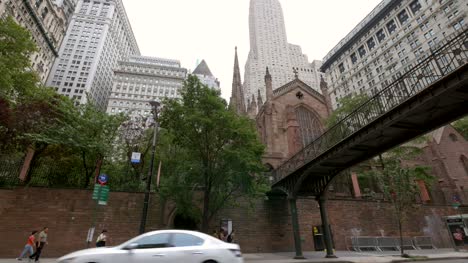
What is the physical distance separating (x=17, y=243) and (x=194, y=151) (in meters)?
11.4

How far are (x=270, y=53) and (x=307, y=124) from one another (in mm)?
88852

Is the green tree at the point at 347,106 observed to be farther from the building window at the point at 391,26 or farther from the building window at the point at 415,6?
the building window at the point at 391,26

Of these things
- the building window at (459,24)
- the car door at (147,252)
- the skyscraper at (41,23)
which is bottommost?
the car door at (147,252)

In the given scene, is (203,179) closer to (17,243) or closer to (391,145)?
(391,145)

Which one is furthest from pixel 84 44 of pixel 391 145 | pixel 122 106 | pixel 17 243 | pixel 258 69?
pixel 391 145

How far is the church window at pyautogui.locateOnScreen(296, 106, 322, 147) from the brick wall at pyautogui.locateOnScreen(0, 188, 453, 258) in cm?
1426

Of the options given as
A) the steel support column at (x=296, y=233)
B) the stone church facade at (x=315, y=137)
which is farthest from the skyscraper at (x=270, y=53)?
the steel support column at (x=296, y=233)

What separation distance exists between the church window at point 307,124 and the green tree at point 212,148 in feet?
72.1

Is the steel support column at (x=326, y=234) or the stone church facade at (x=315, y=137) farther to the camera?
the stone church facade at (x=315, y=137)

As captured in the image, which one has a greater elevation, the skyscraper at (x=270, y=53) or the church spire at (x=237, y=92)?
the skyscraper at (x=270, y=53)

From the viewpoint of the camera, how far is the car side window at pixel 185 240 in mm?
5840

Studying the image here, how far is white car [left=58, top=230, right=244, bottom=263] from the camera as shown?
5.46 metres

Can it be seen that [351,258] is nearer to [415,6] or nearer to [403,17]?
[415,6]

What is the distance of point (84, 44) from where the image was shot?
3915 inches
